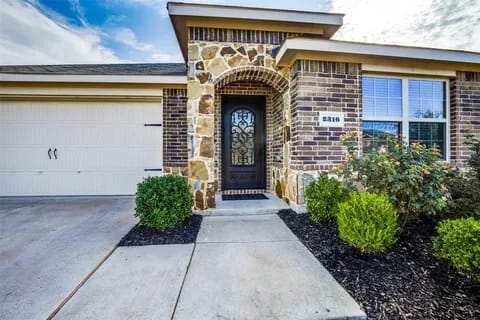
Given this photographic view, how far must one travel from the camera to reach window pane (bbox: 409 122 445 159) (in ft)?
14.6

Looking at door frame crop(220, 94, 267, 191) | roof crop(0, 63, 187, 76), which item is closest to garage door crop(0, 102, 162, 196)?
roof crop(0, 63, 187, 76)

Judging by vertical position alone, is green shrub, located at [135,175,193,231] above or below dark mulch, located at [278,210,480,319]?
above

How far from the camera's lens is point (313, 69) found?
399cm

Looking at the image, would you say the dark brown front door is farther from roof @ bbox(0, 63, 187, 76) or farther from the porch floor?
roof @ bbox(0, 63, 187, 76)

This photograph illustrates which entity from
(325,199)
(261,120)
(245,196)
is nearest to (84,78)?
(261,120)

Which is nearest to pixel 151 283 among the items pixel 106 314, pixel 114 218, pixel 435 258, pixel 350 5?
pixel 106 314

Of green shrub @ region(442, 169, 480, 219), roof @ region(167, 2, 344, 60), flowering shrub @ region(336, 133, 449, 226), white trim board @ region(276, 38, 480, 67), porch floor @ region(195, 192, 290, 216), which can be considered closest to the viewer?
flowering shrub @ region(336, 133, 449, 226)

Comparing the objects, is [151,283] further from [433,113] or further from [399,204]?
[433,113]

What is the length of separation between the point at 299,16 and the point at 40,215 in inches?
231

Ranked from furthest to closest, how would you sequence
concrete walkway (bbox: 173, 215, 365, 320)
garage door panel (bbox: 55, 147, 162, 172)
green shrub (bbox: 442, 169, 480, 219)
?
garage door panel (bbox: 55, 147, 162, 172) < green shrub (bbox: 442, 169, 480, 219) < concrete walkway (bbox: 173, 215, 365, 320)

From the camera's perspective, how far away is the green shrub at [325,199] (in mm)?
3457

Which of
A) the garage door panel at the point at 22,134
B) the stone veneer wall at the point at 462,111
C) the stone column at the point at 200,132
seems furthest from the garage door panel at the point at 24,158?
the stone veneer wall at the point at 462,111

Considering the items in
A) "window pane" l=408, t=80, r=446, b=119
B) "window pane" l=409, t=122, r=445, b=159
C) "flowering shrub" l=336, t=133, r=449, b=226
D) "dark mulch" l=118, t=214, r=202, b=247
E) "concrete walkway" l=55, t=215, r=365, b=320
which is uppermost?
"window pane" l=408, t=80, r=446, b=119

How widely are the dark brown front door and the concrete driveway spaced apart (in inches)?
92.8
